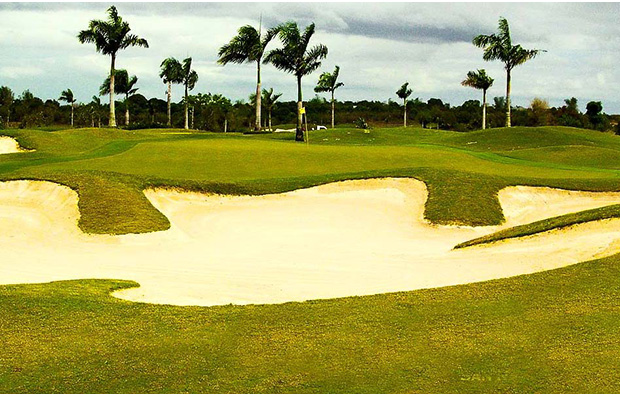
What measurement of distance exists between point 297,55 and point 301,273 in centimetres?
3604

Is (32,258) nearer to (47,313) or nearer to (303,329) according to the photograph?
(47,313)

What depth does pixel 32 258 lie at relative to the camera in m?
17.1

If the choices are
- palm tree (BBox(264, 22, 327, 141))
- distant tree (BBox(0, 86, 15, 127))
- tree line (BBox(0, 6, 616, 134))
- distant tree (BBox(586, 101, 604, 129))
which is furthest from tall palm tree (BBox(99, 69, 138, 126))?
distant tree (BBox(586, 101, 604, 129))

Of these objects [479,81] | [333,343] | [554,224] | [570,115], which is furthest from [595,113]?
[333,343]

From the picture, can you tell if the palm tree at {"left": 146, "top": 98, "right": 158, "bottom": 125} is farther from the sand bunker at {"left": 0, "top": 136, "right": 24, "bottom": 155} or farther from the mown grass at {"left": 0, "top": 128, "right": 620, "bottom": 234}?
the sand bunker at {"left": 0, "top": 136, "right": 24, "bottom": 155}

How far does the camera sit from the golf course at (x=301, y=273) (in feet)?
25.3

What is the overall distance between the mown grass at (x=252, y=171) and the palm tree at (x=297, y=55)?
1423 cm

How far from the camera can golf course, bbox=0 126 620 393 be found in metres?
7.73

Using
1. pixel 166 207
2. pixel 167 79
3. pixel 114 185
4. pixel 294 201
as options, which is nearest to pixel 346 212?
pixel 294 201

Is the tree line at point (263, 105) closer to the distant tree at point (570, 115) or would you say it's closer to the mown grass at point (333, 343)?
the distant tree at point (570, 115)

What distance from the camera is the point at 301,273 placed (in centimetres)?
1536

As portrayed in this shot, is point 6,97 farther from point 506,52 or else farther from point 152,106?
point 506,52

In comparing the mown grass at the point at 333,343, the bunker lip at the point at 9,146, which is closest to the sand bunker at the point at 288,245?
the mown grass at the point at 333,343

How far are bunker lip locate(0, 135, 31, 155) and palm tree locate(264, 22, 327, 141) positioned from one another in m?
19.4
